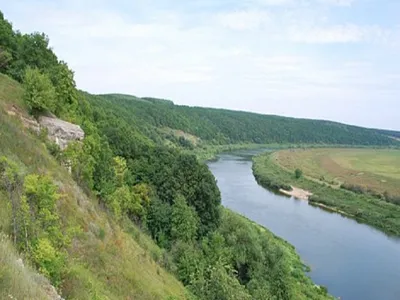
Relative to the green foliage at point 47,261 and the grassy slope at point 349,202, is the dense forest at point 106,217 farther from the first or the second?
the grassy slope at point 349,202

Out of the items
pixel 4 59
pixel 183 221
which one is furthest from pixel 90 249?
pixel 4 59

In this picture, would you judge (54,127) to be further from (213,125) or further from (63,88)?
(213,125)

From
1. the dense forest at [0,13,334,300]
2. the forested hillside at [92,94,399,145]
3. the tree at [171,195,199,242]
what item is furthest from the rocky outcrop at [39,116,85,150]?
the forested hillside at [92,94,399,145]

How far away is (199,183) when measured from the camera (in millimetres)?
33656

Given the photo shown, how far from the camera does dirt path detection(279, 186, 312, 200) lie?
67.4 m

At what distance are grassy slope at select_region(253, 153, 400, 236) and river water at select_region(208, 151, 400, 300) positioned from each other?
1.93 m

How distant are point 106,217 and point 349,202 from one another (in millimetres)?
49377

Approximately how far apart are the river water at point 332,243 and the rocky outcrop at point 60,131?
868 inches

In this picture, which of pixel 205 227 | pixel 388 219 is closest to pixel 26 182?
pixel 205 227

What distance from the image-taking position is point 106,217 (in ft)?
66.1

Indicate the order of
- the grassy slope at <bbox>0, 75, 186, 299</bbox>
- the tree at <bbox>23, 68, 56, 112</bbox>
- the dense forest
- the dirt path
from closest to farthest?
the dense forest → the grassy slope at <bbox>0, 75, 186, 299</bbox> → the tree at <bbox>23, 68, 56, 112</bbox> → the dirt path

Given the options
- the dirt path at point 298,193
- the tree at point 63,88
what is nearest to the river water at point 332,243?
the dirt path at point 298,193

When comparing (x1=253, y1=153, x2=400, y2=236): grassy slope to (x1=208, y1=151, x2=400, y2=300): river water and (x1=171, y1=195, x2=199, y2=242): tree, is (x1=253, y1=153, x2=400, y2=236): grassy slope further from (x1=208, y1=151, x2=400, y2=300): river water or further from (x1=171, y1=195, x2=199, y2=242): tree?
(x1=171, y1=195, x2=199, y2=242): tree

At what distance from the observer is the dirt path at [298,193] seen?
67.4m
